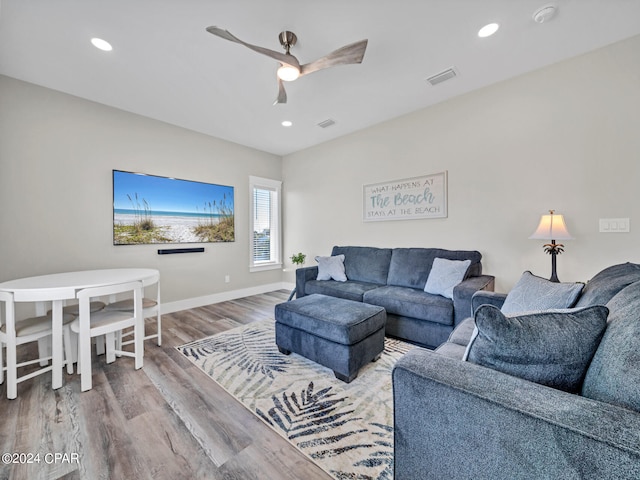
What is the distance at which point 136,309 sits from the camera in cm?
225

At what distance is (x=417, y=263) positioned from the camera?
325cm

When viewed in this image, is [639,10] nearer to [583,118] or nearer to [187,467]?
[583,118]

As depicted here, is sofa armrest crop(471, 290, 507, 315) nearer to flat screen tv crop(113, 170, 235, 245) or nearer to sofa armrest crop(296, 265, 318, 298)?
sofa armrest crop(296, 265, 318, 298)

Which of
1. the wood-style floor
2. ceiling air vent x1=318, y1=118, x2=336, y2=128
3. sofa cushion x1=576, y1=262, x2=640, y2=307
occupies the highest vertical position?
ceiling air vent x1=318, y1=118, x2=336, y2=128

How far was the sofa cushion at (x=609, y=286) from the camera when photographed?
119cm

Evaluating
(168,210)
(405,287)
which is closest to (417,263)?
(405,287)

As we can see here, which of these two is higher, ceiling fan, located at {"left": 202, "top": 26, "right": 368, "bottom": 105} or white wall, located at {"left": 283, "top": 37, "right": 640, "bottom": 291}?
ceiling fan, located at {"left": 202, "top": 26, "right": 368, "bottom": 105}

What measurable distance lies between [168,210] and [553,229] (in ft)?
14.9

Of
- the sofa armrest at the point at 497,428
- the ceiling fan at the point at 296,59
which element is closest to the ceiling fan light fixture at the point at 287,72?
the ceiling fan at the point at 296,59

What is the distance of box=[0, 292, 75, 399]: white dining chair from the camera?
6.00 ft

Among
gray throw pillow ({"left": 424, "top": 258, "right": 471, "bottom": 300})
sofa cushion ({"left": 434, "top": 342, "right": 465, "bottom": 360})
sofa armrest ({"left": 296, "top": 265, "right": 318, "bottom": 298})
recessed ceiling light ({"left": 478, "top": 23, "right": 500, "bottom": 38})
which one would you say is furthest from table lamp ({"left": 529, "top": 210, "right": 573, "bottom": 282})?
sofa armrest ({"left": 296, "top": 265, "right": 318, "bottom": 298})

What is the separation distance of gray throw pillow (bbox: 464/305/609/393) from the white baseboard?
13.2 feet

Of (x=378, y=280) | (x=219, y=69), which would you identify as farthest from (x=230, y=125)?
(x=378, y=280)

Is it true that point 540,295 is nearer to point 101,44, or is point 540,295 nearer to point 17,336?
point 17,336
